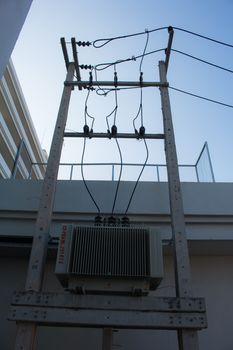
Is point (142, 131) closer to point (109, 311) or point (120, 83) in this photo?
point (120, 83)

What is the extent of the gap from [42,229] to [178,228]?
0.94m

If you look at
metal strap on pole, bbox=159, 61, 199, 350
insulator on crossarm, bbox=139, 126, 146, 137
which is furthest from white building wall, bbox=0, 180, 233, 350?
metal strap on pole, bbox=159, 61, 199, 350

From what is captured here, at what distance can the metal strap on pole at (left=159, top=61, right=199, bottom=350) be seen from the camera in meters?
1.64

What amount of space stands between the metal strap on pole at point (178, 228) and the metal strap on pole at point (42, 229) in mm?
869

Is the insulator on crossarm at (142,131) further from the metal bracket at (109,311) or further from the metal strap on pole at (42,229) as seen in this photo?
the metal bracket at (109,311)

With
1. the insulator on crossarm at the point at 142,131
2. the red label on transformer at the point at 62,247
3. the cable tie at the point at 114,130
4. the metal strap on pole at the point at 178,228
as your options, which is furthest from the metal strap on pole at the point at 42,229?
the metal strap on pole at the point at 178,228

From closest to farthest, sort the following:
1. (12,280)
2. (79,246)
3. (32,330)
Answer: (32,330)
(79,246)
(12,280)

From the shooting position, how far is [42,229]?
2000 millimetres

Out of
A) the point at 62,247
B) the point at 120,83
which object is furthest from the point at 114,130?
the point at 62,247

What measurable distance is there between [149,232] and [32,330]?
0.88 m

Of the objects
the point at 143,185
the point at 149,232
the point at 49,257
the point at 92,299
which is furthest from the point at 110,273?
the point at 49,257

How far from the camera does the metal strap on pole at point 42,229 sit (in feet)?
5.35

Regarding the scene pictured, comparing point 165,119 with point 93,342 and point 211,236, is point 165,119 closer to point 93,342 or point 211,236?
point 211,236

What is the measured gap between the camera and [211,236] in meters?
3.10
